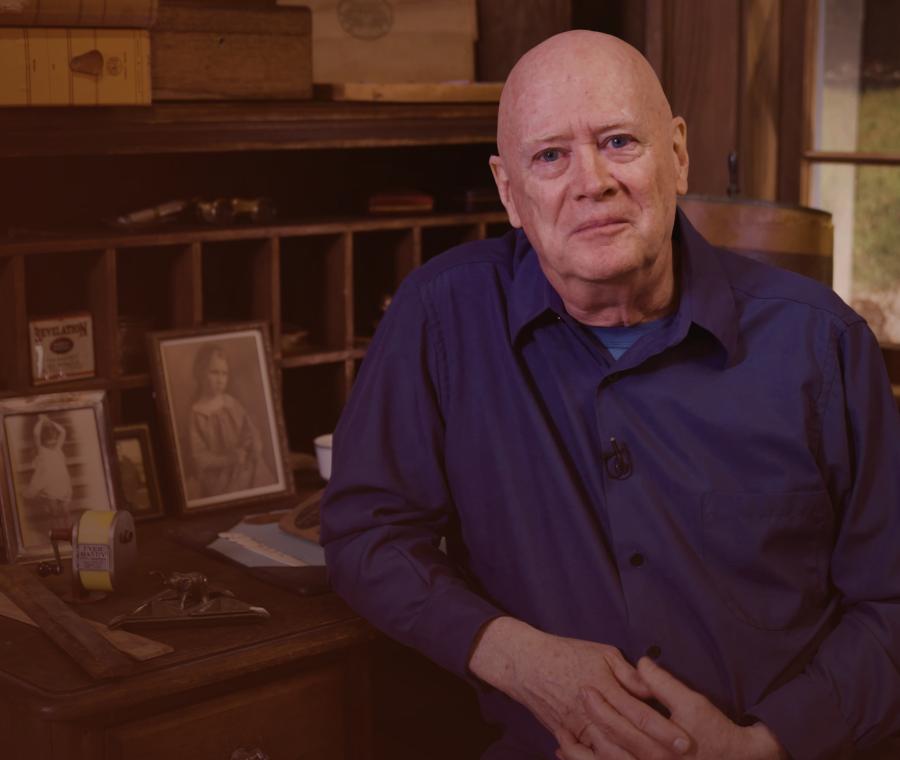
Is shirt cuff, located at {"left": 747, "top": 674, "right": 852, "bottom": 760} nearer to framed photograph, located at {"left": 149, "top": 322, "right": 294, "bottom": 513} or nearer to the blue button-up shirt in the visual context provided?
the blue button-up shirt

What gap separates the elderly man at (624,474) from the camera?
1.93 m

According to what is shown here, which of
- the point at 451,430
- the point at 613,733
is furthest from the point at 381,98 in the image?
the point at 613,733

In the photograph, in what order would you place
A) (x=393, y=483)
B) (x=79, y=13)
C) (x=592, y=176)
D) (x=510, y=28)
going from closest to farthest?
1. (x=592, y=176)
2. (x=393, y=483)
3. (x=79, y=13)
4. (x=510, y=28)

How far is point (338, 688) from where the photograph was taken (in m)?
2.11

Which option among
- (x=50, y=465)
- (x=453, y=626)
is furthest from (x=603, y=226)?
(x=50, y=465)

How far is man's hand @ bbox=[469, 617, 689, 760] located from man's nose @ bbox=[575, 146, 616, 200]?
1.98 ft

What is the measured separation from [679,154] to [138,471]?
1176mm

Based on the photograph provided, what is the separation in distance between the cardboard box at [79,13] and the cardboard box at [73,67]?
2cm

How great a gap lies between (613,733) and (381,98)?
1459mm

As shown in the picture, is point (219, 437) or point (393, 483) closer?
point (393, 483)

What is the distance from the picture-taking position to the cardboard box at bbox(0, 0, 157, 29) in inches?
89.8

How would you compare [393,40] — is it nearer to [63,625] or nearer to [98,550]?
[98,550]

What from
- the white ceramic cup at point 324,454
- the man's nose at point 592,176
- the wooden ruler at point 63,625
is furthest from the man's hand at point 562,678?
the white ceramic cup at point 324,454

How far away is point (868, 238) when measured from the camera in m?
3.06
